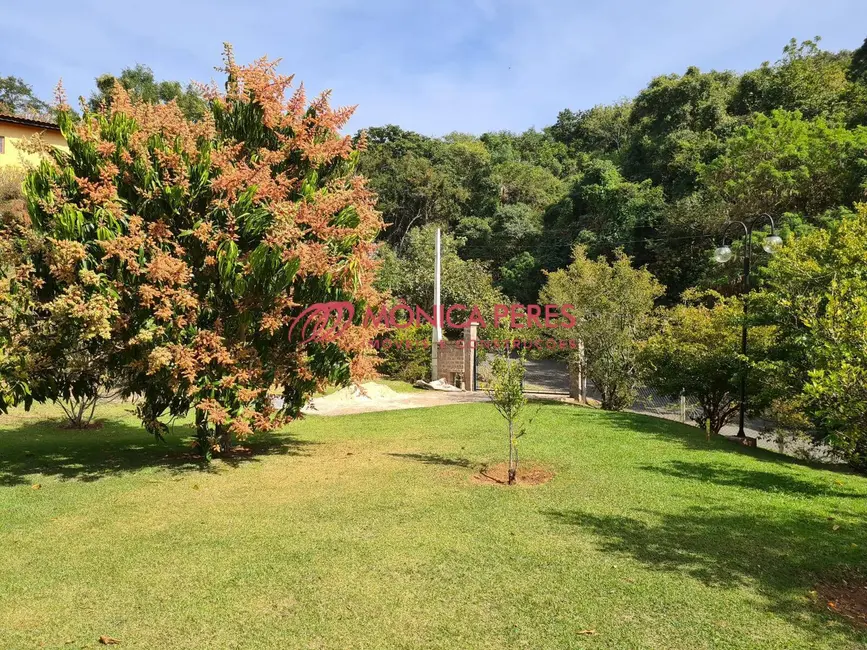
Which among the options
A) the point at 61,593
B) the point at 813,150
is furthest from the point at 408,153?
the point at 61,593

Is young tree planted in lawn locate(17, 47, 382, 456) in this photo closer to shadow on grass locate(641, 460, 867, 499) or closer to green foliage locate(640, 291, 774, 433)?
shadow on grass locate(641, 460, 867, 499)

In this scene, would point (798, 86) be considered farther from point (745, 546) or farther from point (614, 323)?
point (745, 546)

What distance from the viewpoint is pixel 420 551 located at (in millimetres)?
4961

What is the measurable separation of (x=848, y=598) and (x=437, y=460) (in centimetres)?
538

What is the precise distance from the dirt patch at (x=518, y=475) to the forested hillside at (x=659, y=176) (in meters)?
16.5

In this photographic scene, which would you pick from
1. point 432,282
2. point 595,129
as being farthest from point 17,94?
point 595,129

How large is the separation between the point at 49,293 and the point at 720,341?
41.7 ft

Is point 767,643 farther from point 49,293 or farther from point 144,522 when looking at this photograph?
point 49,293

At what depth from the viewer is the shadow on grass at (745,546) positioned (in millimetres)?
4344

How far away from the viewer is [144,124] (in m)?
Answer: 7.71

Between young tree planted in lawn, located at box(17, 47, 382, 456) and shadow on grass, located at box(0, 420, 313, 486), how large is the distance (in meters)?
0.87

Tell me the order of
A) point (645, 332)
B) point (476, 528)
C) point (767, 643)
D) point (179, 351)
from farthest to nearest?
point (645, 332)
point (179, 351)
point (476, 528)
point (767, 643)

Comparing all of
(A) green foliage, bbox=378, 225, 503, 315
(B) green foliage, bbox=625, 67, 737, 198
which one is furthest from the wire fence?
(B) green foliage, bbox=625, 67, 737, 198

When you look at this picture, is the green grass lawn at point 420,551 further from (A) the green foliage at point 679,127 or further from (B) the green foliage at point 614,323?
(A) the green foliage at point 679,127
